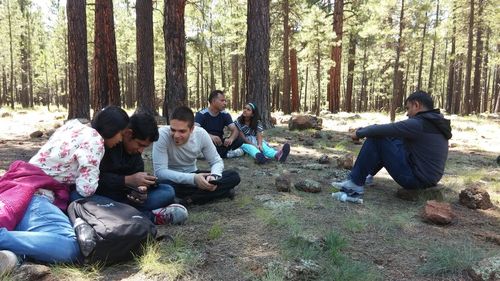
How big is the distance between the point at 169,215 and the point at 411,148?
117 inches

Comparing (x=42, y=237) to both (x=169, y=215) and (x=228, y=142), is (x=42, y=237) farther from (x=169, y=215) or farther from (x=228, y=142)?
(x=228, y=142)

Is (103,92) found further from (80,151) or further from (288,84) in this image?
(288,84)

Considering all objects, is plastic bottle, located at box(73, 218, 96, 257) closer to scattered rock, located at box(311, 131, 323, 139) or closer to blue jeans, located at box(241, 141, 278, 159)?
blue jeans, located at box(241, 141, 278, 159)

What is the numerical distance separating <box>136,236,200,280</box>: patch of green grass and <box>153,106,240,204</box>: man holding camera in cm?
110

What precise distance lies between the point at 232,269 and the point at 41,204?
153cm

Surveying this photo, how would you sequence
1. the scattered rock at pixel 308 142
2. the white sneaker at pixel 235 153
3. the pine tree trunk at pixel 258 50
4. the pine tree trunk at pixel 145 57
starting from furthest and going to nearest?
the pine tree trunk at pixel 145 57 < the pine tree trunk at pixel 258 50 < the scattered rock at pixel 308 142 < the white sneaker at pixel 235 153

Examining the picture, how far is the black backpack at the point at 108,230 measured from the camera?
8.97 feet

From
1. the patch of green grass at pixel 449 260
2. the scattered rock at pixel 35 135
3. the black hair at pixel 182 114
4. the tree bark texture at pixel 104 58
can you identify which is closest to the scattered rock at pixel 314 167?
the black hair at pixel 182 114

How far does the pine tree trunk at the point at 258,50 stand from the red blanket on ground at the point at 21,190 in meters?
7.44

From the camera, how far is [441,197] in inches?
194

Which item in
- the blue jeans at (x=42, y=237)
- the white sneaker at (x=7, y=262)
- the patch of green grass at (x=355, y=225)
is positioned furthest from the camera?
the patch of green grass at (x=355, y=225)

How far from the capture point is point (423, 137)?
4.61 m

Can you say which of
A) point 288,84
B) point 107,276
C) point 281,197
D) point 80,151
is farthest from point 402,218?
point 288,84

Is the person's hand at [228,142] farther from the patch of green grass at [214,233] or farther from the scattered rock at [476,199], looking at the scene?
the scattered rock at [476,199]
